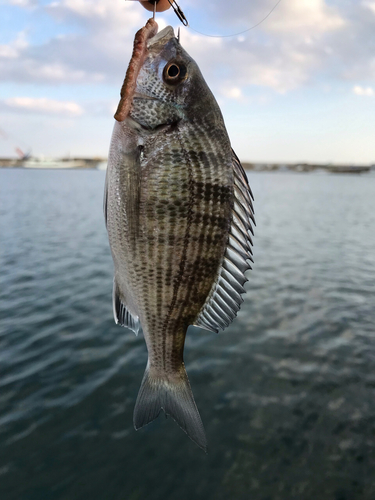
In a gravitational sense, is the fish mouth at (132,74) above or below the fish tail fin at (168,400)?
above

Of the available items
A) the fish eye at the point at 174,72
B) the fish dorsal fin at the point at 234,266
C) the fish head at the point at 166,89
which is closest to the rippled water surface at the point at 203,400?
the fish dorsal fin at the point at 234,266

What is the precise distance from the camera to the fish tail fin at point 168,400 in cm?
240

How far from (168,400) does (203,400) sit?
14.0 feet

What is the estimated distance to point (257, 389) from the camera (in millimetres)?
6742

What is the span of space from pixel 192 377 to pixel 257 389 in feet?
4.13

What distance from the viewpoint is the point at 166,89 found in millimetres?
2104

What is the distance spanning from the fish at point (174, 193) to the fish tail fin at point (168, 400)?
0.11m

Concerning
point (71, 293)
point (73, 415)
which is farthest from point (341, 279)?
point (73, 415)

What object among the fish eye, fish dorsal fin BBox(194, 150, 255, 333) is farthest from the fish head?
fish dorsal fin BBox(194, 150, 255, 333)

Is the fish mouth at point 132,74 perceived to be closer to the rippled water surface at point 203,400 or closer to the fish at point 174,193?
the fish at point 174,193

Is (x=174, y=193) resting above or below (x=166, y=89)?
below

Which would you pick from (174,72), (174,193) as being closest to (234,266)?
(174,193)

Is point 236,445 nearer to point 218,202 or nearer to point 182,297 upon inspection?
point 182,297

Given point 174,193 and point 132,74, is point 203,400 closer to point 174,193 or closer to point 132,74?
point 174,193
